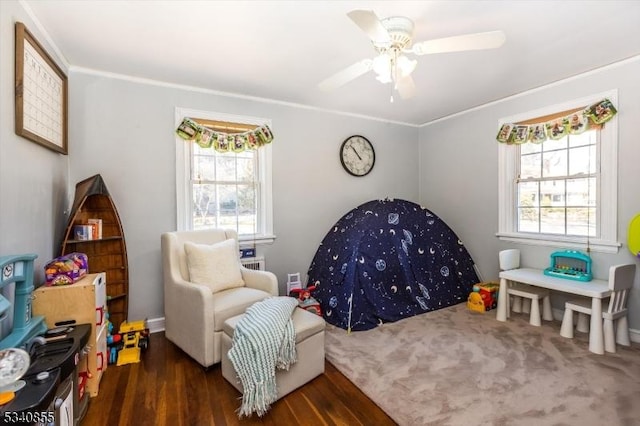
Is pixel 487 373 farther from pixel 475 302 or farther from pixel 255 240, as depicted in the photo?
pixel 255 240

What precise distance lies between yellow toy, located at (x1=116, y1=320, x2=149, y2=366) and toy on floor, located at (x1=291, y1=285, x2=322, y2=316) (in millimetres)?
1362

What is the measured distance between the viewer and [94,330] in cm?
195

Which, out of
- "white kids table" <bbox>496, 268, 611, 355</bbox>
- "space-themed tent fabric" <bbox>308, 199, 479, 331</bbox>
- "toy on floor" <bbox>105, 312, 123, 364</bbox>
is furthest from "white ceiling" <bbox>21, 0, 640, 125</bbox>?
"toy on floor" <bbox>105, 312, 123, 364</bbox>

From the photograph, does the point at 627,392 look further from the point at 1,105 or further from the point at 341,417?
the point at 1,105

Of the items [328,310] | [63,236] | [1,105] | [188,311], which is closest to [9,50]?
[1,105]

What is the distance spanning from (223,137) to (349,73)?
177 cm

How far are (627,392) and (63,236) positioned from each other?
4149mm

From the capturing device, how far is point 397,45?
74.7 inches

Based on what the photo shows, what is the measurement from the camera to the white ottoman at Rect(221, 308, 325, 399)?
1985mm

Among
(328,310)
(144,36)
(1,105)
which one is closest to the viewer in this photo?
(1,105)

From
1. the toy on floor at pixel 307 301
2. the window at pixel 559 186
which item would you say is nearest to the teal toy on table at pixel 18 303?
the toy on floor at pixel 307 301

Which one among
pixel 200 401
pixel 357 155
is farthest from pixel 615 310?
pixel 200 401

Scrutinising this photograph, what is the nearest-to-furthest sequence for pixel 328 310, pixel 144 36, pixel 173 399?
pixel 173 399, pixel 144 36, pixel 328 310

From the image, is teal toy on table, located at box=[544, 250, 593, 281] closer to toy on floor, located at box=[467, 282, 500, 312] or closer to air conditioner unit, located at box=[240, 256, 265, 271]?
toy on floor, located at box=[467, 282, 500, 312]
